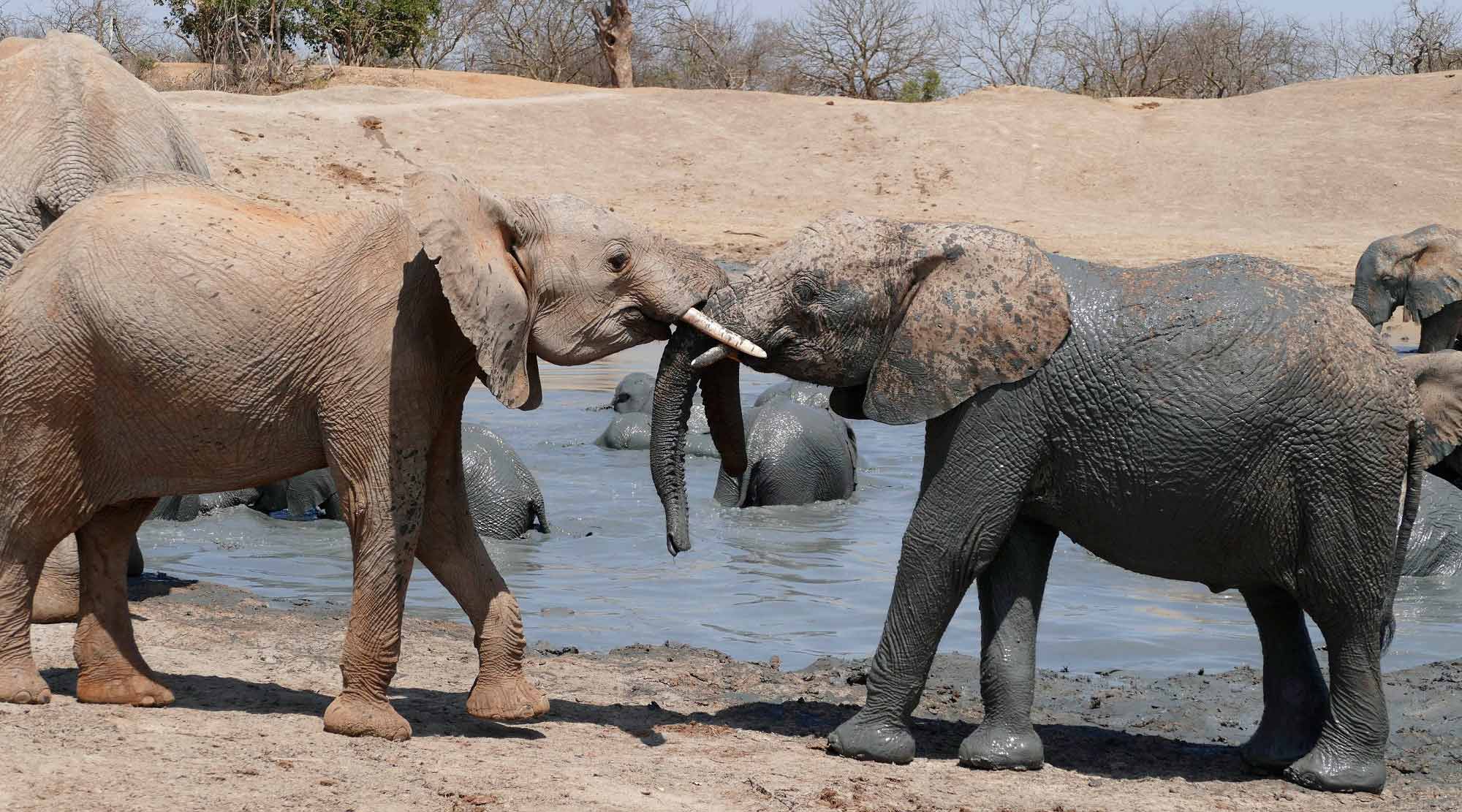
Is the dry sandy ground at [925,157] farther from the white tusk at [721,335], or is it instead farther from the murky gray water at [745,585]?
the white tusk at [721,335]

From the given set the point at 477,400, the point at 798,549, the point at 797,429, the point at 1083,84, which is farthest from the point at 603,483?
the point at 1083,84

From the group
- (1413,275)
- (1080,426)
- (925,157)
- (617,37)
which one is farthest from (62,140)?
(617,37)

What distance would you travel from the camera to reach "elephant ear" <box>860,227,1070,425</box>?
5.36 meters

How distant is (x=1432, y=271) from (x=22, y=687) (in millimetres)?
14768

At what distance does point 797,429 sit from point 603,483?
1.75m

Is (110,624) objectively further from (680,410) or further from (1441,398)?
(1441,398)

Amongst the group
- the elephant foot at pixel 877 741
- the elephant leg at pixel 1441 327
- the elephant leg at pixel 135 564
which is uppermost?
the elephant leg at pixel 1441 327

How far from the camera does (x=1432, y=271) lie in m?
16.7

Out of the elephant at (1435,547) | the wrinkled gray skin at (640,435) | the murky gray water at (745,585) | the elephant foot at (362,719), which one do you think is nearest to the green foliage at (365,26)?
the wrinkled gray skin at (640,435)

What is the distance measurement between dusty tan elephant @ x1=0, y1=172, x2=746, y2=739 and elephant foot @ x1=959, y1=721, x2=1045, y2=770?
1.69 meters

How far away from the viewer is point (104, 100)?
7.60 m

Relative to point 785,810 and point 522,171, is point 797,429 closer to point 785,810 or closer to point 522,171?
Result: point 785,810

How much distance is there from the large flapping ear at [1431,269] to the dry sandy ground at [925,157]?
10.4 meters

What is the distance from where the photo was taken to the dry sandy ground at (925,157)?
30828 mm
